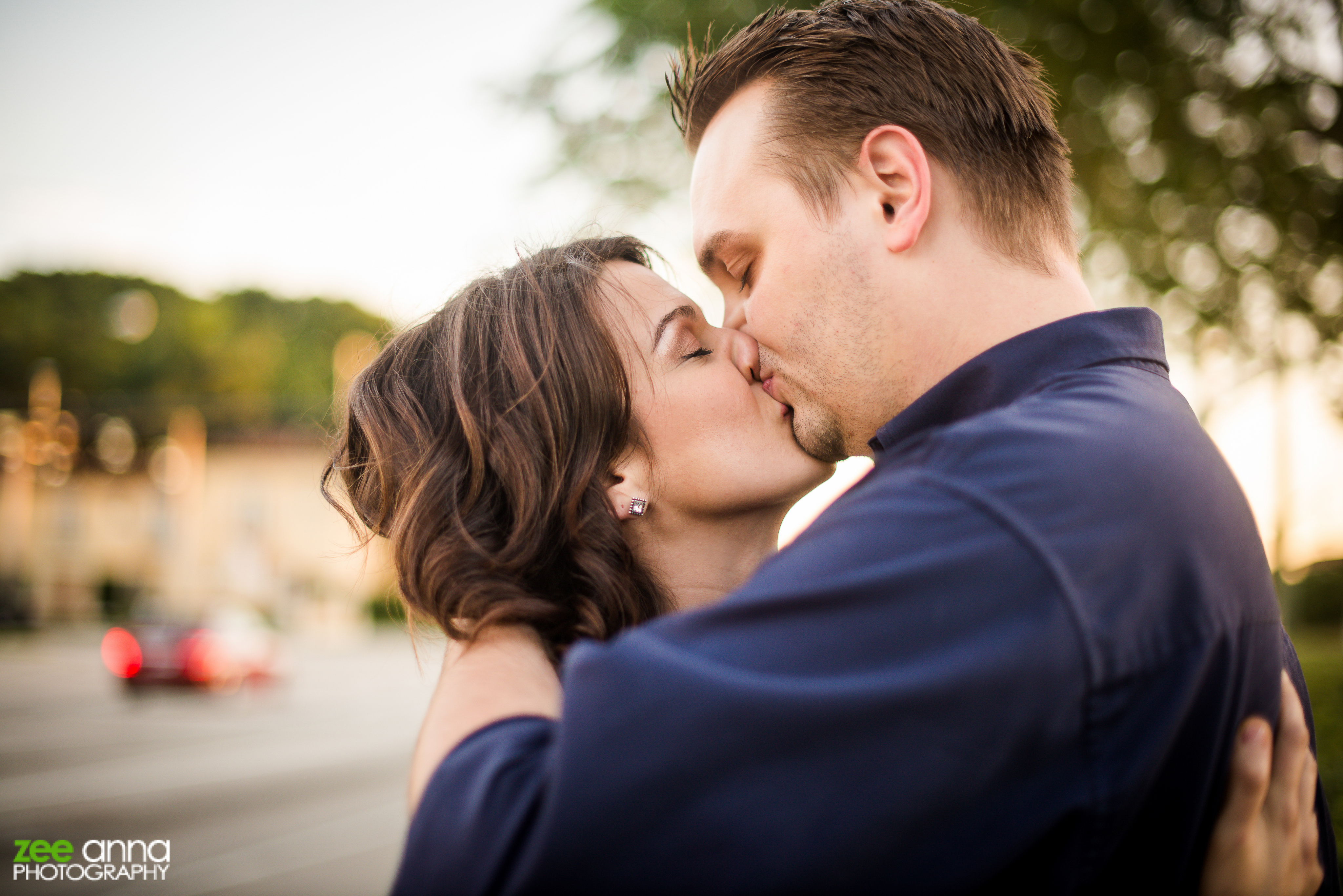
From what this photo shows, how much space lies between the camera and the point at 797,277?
189cm

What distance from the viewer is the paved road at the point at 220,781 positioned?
23.5 ft

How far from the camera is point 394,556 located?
2.10m

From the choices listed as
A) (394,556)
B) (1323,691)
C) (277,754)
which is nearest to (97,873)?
(277,754)

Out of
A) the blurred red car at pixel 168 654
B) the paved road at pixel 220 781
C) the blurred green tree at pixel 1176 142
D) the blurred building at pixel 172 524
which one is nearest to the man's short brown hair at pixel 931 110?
the paved road at pixel 220 781

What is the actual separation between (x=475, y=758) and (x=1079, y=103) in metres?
7.66

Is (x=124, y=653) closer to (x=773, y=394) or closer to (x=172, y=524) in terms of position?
(x=773, y=394)

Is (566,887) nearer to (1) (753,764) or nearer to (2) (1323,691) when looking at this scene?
(1) (753,764)

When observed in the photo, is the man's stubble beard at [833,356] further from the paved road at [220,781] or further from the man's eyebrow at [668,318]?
the paved road at [220,781]

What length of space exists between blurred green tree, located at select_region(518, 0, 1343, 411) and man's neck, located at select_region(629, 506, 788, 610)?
3974 millimetres

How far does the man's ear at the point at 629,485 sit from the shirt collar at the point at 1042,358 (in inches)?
32.3

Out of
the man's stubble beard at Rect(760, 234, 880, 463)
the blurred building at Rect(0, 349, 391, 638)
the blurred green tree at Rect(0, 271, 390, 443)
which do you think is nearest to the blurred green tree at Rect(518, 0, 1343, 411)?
the man's stubble beard at Rect(760, 234, 880, 463)

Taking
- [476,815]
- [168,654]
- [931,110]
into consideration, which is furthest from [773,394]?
[168,654]

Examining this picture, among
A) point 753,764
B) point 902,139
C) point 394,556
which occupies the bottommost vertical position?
point 394,556

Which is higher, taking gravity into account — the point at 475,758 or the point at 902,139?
the point at 902,139
